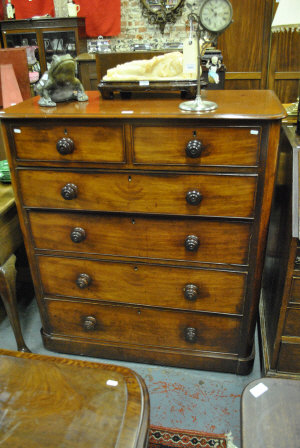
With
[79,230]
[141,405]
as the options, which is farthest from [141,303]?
[141,405]

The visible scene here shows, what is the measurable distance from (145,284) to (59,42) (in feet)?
16.2

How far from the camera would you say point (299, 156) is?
1.51 m

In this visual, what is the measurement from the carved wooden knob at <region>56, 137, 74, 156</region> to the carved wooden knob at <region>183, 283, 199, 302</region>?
0.82 metres

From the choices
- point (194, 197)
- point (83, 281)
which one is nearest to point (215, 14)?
point (194, 197)

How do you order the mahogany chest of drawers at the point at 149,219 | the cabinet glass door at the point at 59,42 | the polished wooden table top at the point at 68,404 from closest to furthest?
the polished wooden table top at the point at 68,404
the mahogany chest of drawers at the point at 149,219
the cabinet glass door at the point at 59,42

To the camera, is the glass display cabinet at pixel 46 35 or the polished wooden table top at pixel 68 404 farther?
the glass display cabinet at pixel 46 35

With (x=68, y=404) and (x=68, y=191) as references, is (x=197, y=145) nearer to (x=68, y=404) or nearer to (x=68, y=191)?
(x=68, y=191)

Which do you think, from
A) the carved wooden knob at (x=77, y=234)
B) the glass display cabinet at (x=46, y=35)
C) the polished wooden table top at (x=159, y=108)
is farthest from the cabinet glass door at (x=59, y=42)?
the carved wooden knob at (x=77, y=234)

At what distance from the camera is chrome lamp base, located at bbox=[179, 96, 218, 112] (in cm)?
145

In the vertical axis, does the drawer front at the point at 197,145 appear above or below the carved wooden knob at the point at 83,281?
above

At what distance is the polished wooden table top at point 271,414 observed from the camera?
1028 mm

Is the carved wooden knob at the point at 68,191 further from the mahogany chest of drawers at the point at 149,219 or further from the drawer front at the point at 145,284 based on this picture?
the drawer front at the point at 145,284

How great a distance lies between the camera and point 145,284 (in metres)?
1.82

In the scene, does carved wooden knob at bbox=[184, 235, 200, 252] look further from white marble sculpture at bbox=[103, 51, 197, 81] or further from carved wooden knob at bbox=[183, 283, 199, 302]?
white marble sculpture at bbox=[103, 51, 197, 81]
